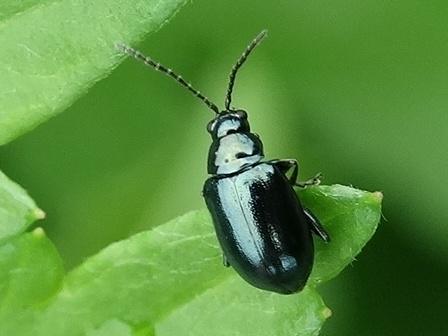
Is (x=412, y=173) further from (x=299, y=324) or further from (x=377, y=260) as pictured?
(x=299, y=324)

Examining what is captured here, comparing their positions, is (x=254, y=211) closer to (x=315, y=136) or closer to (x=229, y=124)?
(x=229, y=124)

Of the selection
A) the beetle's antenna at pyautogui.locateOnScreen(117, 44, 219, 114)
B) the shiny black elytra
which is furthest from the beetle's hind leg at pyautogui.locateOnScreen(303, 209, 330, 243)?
the beetle's antenna at pyautogui.locateOnScreen(117, 44, 219, 114)

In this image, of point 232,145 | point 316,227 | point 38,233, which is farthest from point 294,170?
point 38,233

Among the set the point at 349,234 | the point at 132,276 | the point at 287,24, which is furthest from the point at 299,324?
the point at 287,24

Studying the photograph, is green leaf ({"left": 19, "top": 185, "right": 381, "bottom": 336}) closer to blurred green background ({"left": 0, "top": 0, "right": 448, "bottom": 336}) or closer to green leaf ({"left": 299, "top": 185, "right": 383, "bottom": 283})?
green leaf ({"left": 299, "top": 185, "right": 383, "bottom": 283})

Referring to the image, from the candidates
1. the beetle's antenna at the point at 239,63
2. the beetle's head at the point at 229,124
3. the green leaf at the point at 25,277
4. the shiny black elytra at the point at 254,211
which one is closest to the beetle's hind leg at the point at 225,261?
the shiny black elytra at the point at 254,211

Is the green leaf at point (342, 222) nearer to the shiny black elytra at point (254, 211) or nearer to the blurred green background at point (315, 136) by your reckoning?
the shiny black elytra at point (254, 211)
